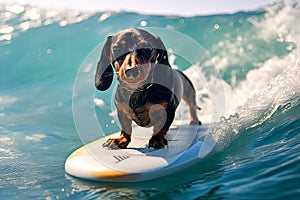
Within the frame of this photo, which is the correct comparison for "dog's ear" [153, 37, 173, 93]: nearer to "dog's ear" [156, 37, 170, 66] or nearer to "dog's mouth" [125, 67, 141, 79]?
"dog's ear" [156, 37, 170, 66]

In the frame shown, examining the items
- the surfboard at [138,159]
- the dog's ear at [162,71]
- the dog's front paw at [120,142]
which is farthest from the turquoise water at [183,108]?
the dog's ear at [162,71]

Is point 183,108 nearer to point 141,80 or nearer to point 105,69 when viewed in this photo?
point 105,69

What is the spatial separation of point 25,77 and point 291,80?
5792 millimetres

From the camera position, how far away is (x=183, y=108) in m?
5.89

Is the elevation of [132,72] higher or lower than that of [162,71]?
higher

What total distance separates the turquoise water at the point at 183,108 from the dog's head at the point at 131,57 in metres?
0.80

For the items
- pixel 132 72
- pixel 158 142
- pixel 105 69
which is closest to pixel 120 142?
pixel 158 142

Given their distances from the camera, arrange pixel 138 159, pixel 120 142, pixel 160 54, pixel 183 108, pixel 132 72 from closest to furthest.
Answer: pixel 132 72, pixel 160 54, pixel 138 159, pixel 120 142, pixel 183 108

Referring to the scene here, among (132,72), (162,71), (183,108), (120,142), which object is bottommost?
(183,108)

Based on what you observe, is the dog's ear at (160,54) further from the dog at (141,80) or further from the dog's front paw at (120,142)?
the dog's front paw at (120,142)

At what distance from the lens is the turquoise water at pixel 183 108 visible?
3031 millimetres

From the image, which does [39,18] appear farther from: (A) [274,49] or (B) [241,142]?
(B) [241,142]

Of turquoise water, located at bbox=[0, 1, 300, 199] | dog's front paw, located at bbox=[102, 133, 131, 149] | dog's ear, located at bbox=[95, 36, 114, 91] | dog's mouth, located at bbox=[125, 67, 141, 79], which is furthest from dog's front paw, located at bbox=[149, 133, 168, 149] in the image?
dog's mouth, located at bbox=[125, 67, 141, 79]

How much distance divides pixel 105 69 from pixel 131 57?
400 millimetres
